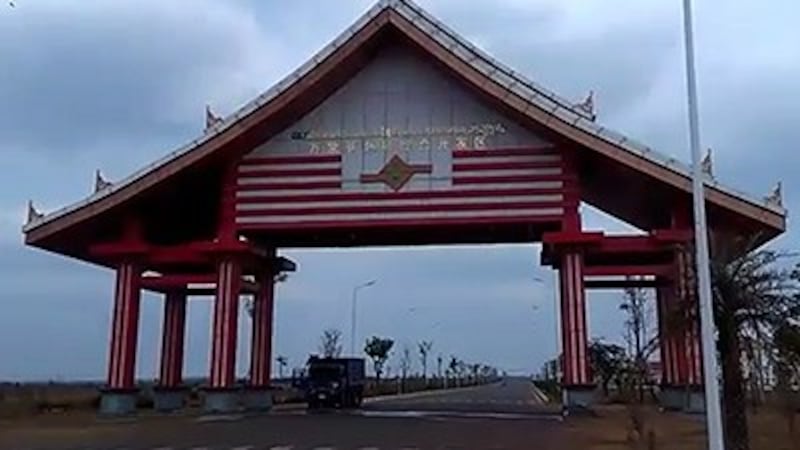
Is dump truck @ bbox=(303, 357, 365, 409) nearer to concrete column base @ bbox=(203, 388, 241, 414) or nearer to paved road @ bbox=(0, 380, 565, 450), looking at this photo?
concrete column base @ bbox=(203, 388, 241, 414)

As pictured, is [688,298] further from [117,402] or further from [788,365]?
[117,402]

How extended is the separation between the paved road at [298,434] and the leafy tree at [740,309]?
190 inches

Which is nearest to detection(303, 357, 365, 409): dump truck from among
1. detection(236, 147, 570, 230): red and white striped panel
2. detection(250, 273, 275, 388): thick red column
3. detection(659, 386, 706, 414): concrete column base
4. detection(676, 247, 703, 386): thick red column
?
detection(250, 273, 275, 388): thick red column

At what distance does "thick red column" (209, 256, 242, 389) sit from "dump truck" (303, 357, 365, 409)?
889 cm

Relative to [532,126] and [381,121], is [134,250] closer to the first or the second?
[381,121]

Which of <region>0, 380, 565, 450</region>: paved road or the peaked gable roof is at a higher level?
the peaked gable roof

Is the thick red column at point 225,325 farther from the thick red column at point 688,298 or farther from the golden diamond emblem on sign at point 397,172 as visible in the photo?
the thick red column at point 688,298

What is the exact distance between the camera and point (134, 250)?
119ft

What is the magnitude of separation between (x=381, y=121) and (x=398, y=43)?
9.81 ft

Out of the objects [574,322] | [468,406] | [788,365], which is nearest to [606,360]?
[468,406]

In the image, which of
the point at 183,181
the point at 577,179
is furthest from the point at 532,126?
the point at 183,181

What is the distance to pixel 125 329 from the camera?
119ft

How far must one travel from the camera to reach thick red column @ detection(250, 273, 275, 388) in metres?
39.7

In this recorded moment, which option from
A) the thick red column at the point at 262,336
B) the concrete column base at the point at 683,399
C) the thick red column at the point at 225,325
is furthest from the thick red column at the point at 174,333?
the concrete column base at the point at 683,399
